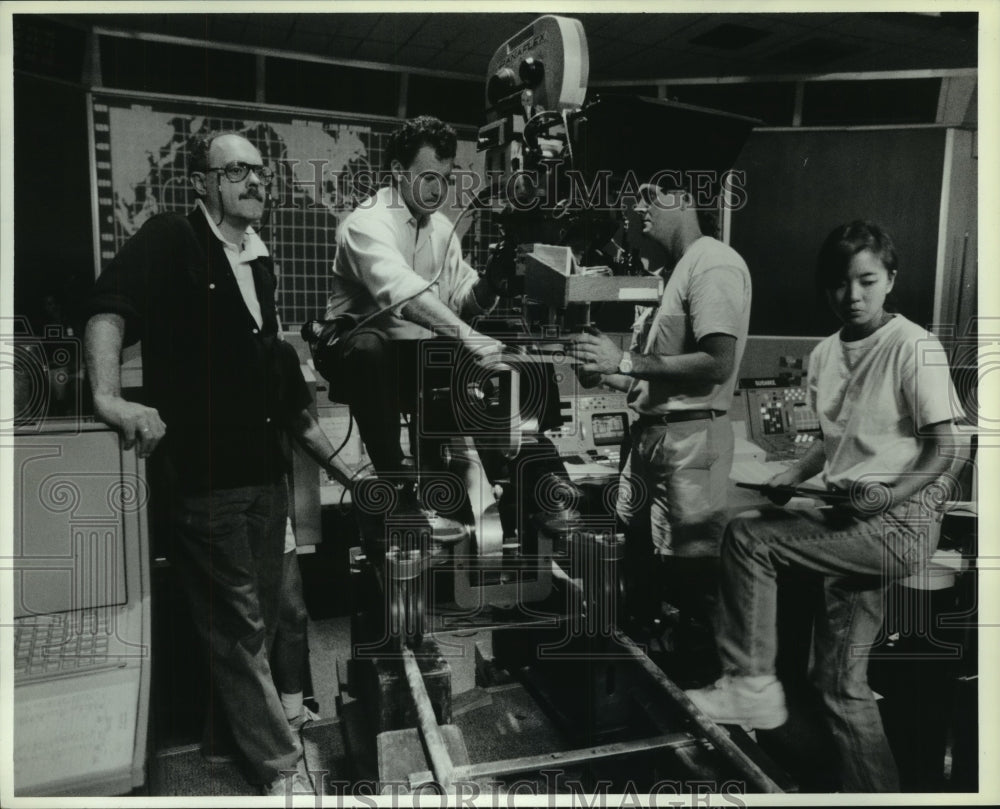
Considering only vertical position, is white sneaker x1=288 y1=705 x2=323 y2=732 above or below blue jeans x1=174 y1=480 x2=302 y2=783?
below

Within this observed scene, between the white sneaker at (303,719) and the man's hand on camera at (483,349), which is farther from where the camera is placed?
the white sneaker at (303,719)

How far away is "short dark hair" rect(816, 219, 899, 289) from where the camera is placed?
5.23 ft

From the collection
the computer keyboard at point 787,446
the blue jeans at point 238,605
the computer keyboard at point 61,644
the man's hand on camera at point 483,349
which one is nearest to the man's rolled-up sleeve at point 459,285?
the man's hand on camera at point 483,349

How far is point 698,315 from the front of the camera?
164 centimetres

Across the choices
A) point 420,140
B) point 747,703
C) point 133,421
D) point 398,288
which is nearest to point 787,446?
point 747,703

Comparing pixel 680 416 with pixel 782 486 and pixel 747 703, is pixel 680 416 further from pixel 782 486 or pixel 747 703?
pixel 747 703

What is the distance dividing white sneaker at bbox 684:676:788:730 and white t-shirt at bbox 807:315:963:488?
1.74ft

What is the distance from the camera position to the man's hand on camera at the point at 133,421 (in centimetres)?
147

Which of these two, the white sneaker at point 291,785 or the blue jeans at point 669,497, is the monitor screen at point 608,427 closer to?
the blue jeans at point 669,497

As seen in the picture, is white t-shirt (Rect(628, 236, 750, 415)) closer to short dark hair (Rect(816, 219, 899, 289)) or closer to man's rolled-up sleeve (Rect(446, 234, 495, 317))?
short dark hair (Rect(816, 219, 899, 289))

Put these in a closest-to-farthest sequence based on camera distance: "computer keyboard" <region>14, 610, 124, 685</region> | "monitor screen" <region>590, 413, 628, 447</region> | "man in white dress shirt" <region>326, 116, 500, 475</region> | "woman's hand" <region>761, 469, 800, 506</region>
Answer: "computer keyboard" <region>14, 610, 124, 685</region>
"man in white dress shirt" <region>326, 116, 500, 475</region>
"woman's hand" <region>761, 469, 800, 506</region>
"monitor screen" <region>590, 413, 628, 447</region>

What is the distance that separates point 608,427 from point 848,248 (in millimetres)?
711

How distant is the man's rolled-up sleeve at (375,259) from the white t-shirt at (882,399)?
101cm

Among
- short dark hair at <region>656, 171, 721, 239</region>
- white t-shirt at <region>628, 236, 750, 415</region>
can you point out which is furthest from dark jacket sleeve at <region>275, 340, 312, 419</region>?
short dark hair at <region>656, 171, 721, 239</region>
